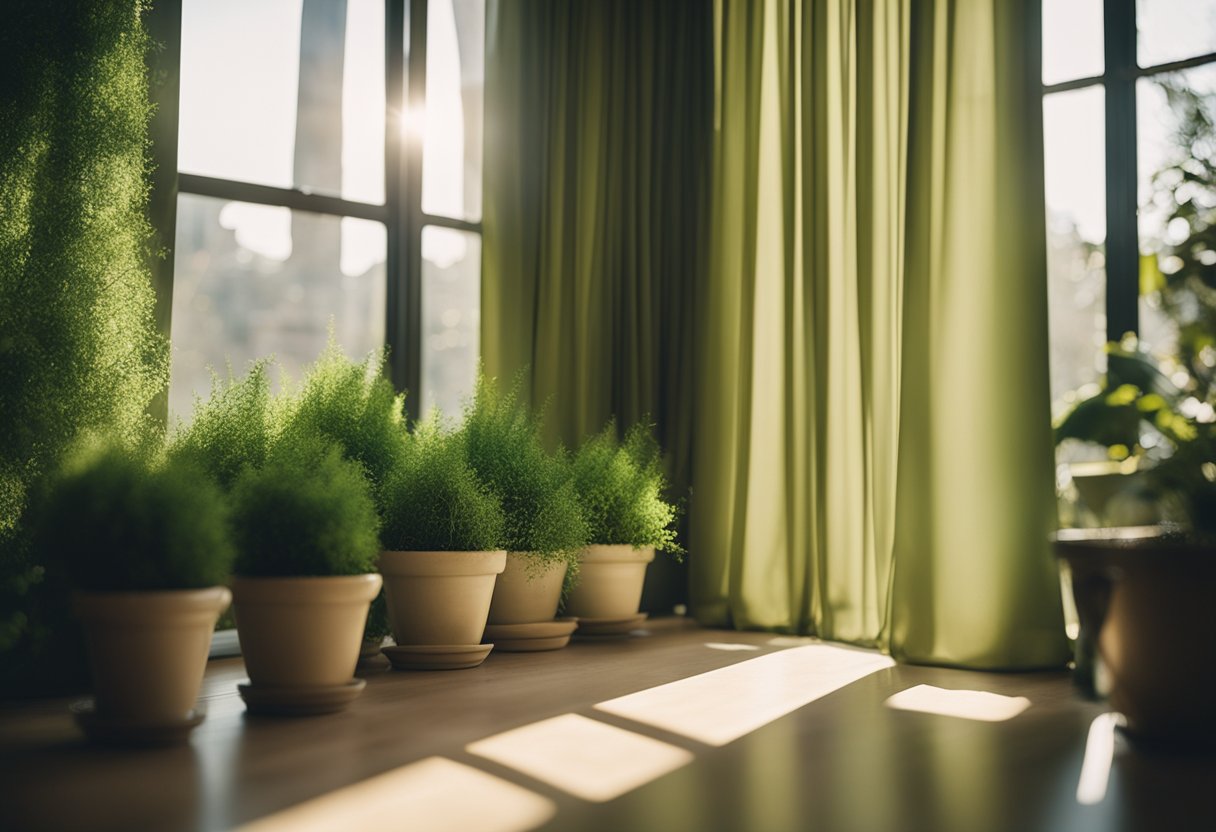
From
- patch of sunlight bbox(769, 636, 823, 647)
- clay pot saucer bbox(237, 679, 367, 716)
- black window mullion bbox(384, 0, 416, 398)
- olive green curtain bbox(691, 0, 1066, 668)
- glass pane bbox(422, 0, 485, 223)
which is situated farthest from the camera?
glass pane bbox(422, 0, 485, 223)

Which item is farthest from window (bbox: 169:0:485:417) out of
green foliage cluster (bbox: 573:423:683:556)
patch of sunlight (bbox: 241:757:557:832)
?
patch of sunlight (bbox: 241:757:557:832)

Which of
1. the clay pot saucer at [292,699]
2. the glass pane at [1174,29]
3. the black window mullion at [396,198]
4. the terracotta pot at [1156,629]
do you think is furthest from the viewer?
the black window mullion at [396,198]

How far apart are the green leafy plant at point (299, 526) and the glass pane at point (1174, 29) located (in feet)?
7.03

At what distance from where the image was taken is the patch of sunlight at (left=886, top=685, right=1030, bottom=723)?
1.95 metres

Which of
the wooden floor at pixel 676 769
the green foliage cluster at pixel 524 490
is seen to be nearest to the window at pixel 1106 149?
the wooden floor at pixel 676 769

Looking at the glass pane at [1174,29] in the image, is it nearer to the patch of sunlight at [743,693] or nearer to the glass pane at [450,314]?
the patch of sunlight at [743,693]

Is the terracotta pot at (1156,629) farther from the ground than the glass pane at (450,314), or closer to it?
closer to it

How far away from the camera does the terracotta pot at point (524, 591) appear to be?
2613mm

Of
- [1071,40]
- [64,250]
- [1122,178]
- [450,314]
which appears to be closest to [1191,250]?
[1122,178]

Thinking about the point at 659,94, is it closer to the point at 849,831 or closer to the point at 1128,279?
the point at 1128,279

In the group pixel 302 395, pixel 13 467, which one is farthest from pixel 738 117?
pixel 13 467

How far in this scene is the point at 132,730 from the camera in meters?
1.66

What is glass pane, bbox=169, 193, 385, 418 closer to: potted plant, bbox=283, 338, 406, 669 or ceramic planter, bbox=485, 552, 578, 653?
potted plant, bbox=283, 338, 406, 669

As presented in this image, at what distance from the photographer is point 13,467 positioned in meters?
2.02
